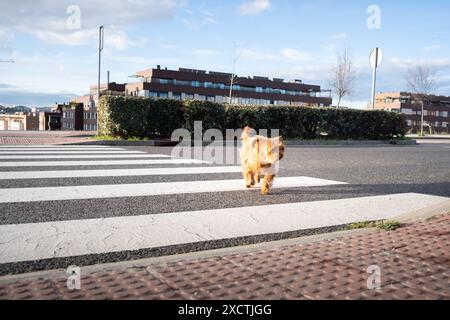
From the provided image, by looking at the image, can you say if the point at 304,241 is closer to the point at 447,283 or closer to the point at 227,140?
the point at 447,283

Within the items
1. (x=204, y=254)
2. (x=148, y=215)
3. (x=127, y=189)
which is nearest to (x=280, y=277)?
(x=204, y=254)

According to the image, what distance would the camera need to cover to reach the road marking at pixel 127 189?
548 centimetres

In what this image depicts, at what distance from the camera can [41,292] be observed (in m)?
2.57

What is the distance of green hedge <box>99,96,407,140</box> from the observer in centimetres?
1620

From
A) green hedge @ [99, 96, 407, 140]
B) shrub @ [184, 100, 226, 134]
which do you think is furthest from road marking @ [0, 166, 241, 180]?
shrub @ [184, 100, 226, 134]

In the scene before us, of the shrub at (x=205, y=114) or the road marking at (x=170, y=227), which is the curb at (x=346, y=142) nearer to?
the shrub at (x=205, y=114)

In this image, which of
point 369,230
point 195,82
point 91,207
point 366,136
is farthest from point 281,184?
point 195,82

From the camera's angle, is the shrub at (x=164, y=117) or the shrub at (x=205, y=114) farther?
the shrub at (x=205, y=114)

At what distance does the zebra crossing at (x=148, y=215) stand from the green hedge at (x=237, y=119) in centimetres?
788

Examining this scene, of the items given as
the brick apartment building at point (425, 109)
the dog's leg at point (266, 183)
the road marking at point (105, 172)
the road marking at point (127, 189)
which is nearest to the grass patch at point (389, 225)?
the dog's leg at point (266, 183)

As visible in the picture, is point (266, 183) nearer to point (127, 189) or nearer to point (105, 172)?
point (127, 189)

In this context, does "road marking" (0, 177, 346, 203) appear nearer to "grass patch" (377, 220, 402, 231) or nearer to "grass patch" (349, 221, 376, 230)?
"grass patch" (349, 221, 376, 230)

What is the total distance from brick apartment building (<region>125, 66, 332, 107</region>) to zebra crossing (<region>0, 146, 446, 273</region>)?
198 ft

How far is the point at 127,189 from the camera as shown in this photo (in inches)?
243
